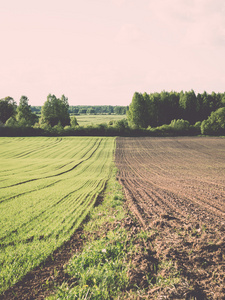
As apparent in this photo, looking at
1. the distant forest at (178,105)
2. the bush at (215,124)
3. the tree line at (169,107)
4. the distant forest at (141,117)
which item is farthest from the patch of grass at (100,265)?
the distant forest at (178,105)

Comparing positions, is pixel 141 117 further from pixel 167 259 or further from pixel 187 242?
pixel 167 259

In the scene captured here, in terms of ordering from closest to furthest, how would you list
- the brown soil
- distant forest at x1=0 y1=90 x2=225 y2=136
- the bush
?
the brown soil < the bush < distant forest at x1=0 y1=90 x2=225 y2=136

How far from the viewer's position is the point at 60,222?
852cm

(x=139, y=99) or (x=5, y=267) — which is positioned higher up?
(x=139, y=99)

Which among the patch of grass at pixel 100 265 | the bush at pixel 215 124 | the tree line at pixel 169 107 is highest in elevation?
the tree line at pixel 169 107

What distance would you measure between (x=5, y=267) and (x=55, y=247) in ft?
4.99

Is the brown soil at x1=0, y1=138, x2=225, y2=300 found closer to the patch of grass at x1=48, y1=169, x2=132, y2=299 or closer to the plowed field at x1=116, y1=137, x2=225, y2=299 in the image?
the plowed field at x1=116, y1=137, x2=225, y2=299

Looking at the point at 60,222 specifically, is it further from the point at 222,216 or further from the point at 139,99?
the point at 139,99

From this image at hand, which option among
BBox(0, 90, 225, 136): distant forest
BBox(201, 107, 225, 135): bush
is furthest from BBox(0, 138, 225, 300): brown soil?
BBox(201, 107, 225, 135): bush

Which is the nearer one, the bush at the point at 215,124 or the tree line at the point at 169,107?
the bush at the point at 215,124

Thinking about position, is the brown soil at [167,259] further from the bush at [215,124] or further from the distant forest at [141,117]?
the bush at [215,124]

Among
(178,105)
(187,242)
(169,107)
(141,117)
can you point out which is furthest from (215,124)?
(187,242)

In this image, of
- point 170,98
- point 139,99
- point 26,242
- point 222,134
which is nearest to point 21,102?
point 139,99

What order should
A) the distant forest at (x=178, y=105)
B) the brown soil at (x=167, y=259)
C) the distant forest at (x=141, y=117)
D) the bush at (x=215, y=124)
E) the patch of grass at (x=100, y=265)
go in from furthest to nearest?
1. the distant forest at (x=178, y=105)
2. the distant forest at (x=141, y=117)
3. the bush at (x=215, y=124)
4. the patch of grass at (x=100, y=265)
5. the brown soil at (x=167, y=259)
